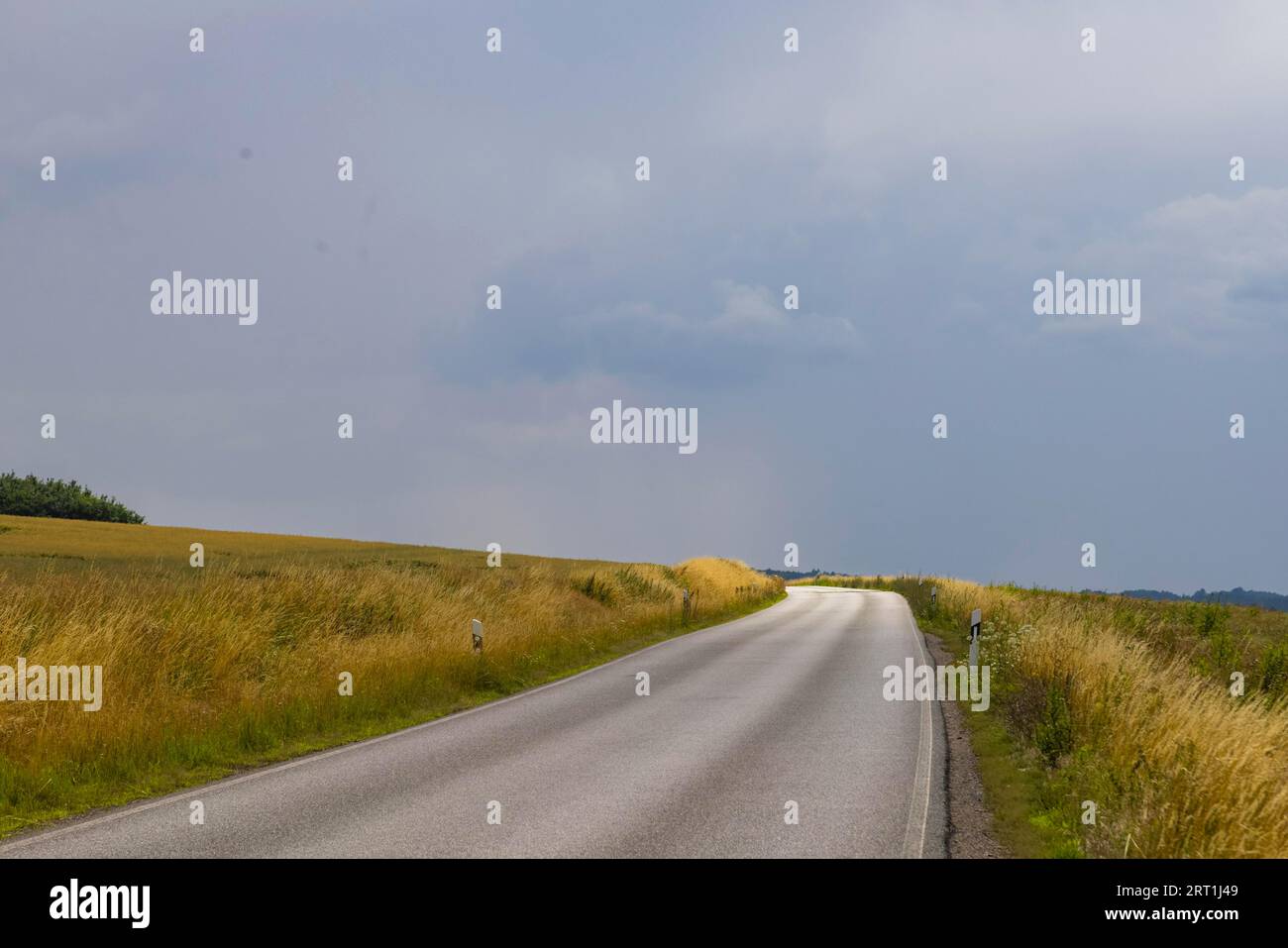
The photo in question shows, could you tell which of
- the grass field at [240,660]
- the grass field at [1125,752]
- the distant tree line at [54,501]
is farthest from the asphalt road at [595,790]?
the distant tree line at [54,501]

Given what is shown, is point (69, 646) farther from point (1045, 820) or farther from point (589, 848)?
point (1045, 820)

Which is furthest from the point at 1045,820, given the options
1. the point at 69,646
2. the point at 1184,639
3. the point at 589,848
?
the point at 1184,639

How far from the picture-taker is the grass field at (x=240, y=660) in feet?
35.0

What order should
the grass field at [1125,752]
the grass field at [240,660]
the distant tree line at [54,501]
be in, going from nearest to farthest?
the grass field at [1125,752]
the grass field at [240,660]
the distant tree line at [54,501]

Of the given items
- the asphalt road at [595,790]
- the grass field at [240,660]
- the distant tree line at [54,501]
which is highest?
the distant tree line at [54,501]

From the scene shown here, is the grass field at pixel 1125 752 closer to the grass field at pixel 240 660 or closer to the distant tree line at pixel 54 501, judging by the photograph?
the grass field at pixel 240 660

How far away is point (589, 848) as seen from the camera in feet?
24.0

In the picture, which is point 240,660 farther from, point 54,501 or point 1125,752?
point 54,501

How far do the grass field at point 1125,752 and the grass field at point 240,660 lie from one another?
819 centimetres

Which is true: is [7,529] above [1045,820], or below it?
above

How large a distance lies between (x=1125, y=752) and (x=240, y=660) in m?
13.0

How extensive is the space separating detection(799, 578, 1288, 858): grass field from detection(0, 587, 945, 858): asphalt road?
2.98 feet

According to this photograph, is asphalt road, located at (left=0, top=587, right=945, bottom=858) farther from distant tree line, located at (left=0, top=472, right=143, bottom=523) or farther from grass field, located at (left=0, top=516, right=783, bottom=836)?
distant tree line, located at (left=0, top=472, right=143, bottom=523)
